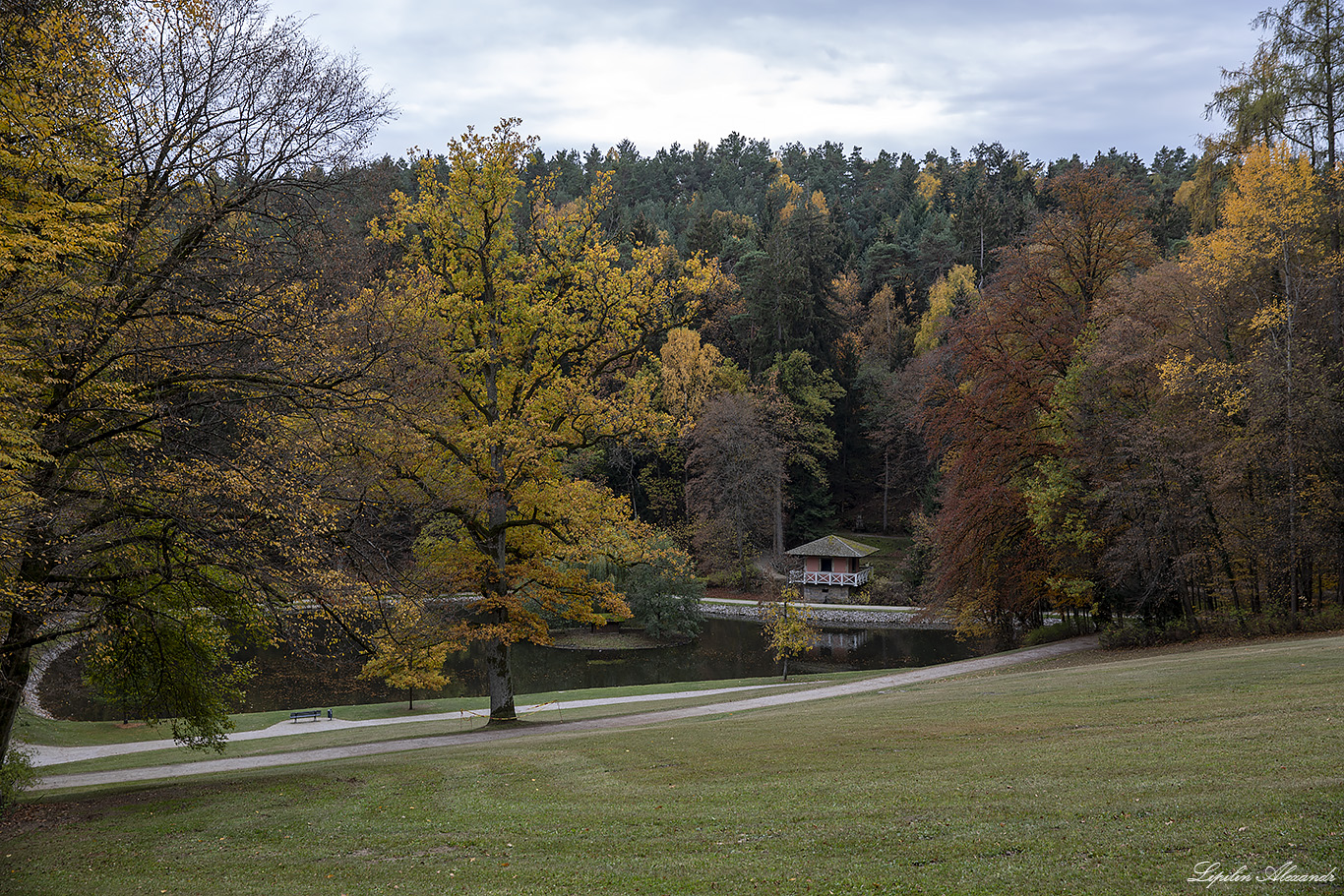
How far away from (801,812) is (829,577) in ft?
155

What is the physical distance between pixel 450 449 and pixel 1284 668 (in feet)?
50.1

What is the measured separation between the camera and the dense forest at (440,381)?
938 centimetres

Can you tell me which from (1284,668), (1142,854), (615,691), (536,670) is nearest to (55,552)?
(1142,854)

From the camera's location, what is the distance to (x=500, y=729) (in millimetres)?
18562

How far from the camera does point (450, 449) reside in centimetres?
1789

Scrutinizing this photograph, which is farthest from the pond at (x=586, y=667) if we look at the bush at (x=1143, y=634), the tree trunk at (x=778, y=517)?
the tree trunk at (x=778, y=517)

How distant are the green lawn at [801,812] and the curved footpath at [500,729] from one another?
8.75 ft

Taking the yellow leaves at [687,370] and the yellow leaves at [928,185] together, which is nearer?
the yellow leaves at [687,370]

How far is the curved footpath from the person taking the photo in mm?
15609

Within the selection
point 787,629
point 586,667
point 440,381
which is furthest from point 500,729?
point 586,667

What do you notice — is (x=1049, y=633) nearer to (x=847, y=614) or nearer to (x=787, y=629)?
(x=787, y=629)

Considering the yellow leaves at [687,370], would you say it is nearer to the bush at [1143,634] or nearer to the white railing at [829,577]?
the white railing at [829,577]

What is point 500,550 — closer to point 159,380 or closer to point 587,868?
point 159,380

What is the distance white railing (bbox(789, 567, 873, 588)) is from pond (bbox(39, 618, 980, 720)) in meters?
7.58
